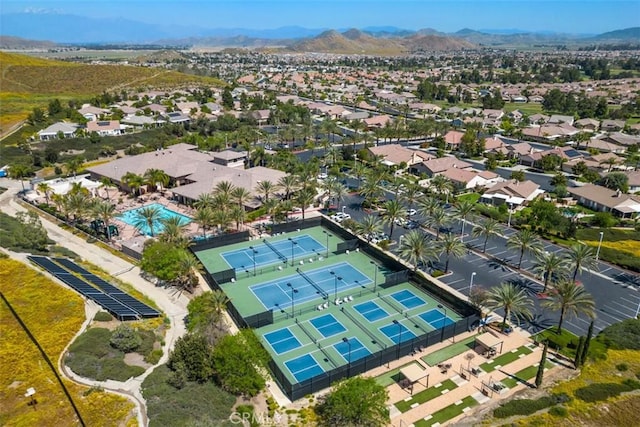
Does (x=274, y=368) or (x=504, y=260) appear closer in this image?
(x=274, y=368)

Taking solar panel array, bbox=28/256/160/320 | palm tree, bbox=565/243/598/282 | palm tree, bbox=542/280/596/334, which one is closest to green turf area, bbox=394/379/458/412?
palm tree, bbox=542/280/596/334

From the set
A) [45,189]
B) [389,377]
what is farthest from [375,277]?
[45,189]

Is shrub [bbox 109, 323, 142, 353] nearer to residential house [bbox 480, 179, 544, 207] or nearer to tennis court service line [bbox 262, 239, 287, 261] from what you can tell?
tennis court service line [bbox 262, 239, 287, 261]

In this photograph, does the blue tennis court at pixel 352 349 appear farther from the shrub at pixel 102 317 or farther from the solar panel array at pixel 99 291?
the shrub at pixel 102 317

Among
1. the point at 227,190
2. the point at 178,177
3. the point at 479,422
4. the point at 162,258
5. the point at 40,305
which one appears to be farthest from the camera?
the point at 178,177

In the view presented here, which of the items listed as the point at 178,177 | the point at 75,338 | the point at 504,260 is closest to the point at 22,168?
the point at 178,177

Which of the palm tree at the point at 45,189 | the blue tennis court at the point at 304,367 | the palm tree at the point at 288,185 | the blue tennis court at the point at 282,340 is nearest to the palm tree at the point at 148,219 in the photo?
the palm tree at the point at 45,189

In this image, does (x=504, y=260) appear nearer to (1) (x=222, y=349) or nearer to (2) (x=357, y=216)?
(2) (x=357, y=216)
